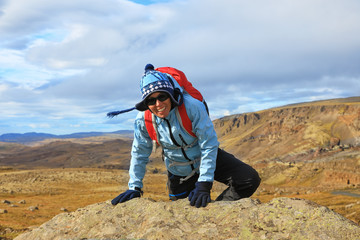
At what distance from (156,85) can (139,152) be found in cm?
108

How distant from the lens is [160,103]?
3740mm

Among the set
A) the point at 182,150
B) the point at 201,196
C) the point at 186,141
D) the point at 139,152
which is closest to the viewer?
the point at 201,196

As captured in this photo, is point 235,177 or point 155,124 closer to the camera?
point 155,124

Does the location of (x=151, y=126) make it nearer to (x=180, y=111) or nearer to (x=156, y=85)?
(x=180, y=111)

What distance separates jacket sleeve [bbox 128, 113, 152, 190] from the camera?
4.20 metres

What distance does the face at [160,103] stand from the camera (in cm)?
375

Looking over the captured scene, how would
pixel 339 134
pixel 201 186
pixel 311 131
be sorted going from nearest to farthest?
pixel 201 186, pixel 339 134, pixel 311 131

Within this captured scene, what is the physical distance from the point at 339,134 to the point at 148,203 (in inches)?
1799

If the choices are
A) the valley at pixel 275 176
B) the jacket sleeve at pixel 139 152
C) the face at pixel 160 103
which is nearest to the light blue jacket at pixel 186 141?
the jacket sleeve at pixel 139 152

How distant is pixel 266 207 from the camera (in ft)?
10.3

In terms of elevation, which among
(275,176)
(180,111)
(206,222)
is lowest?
(275,176)

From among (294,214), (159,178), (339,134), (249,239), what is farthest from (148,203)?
(339,134)

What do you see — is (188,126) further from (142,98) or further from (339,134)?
(339,134)

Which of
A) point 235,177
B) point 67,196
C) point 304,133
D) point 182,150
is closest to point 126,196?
point 182,150
